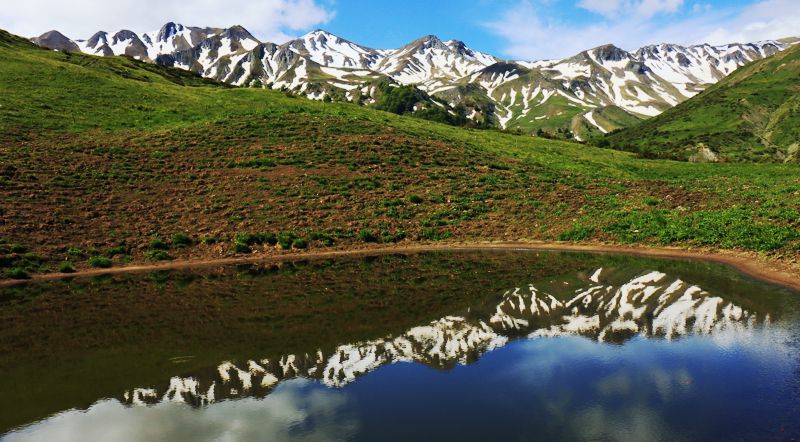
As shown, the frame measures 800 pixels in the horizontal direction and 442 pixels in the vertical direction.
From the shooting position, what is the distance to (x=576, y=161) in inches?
2411

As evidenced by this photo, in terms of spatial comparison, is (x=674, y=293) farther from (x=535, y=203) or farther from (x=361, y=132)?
(x=361, y=132)

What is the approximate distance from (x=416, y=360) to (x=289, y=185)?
34.5m

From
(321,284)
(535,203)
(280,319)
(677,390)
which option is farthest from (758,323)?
(535,203)

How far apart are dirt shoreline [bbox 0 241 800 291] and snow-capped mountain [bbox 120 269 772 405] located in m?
4.60

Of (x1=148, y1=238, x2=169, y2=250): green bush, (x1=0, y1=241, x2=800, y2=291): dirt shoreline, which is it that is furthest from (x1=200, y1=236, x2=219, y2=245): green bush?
(x1=0, y1=241, x2=800, y2=291): dirt shoreline

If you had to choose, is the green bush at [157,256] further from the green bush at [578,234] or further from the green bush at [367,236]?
the green bush at [578,234]

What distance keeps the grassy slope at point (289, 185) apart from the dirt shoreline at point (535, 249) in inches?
47.3

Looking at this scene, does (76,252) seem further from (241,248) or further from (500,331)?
(500,331)

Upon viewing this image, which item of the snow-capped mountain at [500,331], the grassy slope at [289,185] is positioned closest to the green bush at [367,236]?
the grassy slope at [289,185]

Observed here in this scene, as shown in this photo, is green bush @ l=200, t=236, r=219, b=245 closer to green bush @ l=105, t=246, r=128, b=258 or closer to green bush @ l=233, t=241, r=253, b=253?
green bush @ l=233, t=241, r=253, b=253

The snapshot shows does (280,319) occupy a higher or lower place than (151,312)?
higher

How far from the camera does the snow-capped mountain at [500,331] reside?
12.8m

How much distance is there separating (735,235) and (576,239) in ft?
30.0

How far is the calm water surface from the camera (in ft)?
33.6
